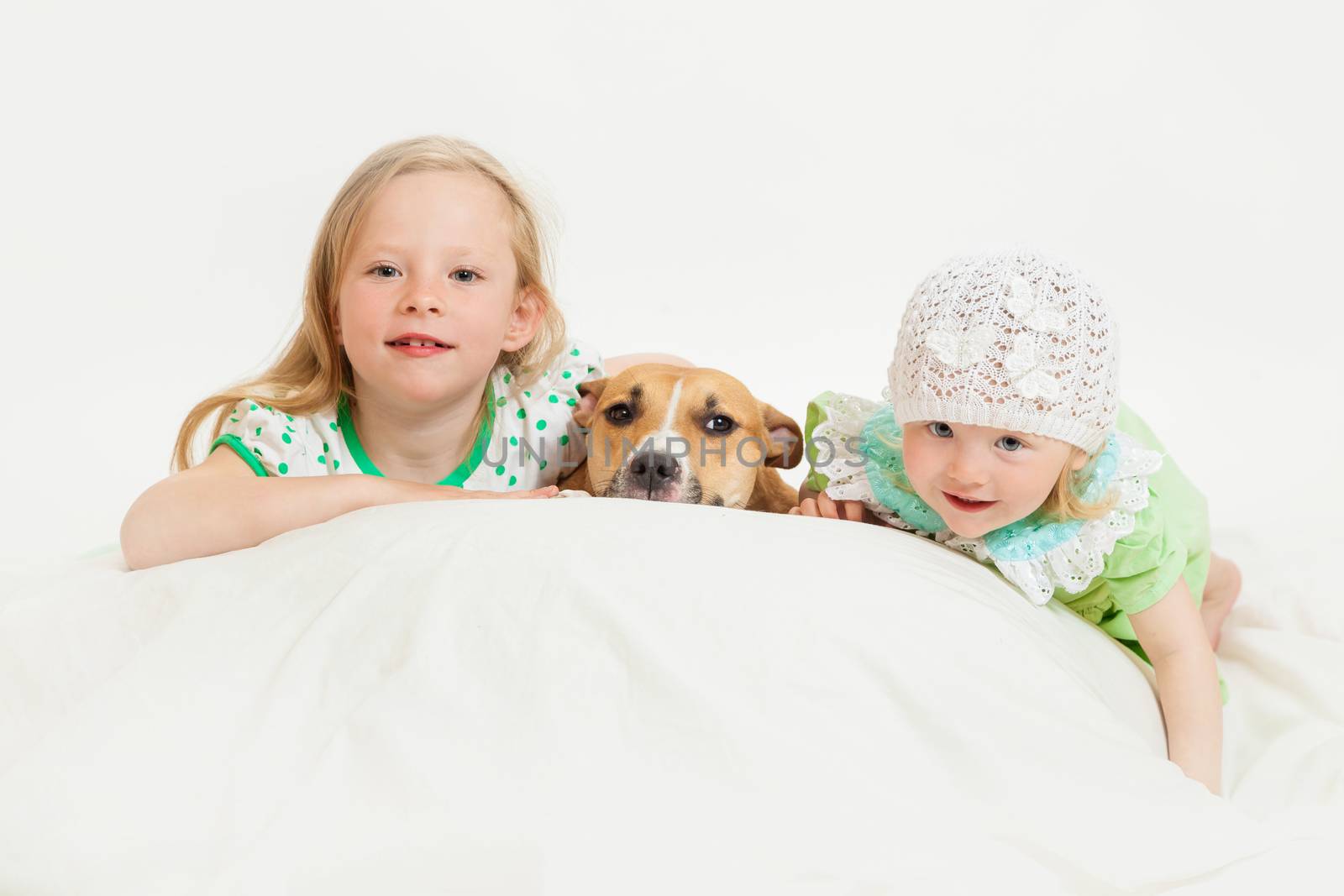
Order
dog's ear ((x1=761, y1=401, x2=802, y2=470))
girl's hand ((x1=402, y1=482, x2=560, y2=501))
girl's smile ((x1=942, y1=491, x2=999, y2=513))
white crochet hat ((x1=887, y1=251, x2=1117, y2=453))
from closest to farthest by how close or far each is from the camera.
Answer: white crochet hat ((x1=887, y1=251, x2=1117, y2=453))
girl's smile ((x1=942, y1=491, x2=999, y2=513))
girl's hand ((x1=402, y1=482, x2=560, y2=501))
dog's ear ((x1=761, y1=401, x2=802, y2=470))

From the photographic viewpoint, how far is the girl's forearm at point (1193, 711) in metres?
2.40

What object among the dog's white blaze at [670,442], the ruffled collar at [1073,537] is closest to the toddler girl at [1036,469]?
the ruffled collar at [1073,537]

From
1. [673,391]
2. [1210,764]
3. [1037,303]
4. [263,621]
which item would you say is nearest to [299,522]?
[263,621]

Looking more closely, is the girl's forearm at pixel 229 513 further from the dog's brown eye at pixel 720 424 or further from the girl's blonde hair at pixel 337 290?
the dog's brown eye at pixel 720 424

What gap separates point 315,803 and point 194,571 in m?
0.67

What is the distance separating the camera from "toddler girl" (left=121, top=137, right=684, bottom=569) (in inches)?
97.0

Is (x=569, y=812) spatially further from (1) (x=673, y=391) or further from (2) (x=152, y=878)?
(1) (x=673, y=391)

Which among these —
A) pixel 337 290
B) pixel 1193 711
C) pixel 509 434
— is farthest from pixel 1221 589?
pixel 337 290

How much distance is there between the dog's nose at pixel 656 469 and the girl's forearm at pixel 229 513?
0.64 meters

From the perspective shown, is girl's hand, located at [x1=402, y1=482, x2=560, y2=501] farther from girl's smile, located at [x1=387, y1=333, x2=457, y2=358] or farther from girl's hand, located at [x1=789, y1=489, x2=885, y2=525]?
girl's hand, located at [x1=789, y1=489, x2=885, y2=525]

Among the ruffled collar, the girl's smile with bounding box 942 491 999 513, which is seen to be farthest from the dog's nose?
the girl's smile with bounding box 942 491 999 513

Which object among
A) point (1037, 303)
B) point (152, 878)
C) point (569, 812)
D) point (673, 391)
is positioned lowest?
point (152, 878)

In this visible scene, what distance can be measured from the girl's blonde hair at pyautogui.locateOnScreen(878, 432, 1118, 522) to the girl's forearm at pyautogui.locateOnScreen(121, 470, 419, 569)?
135 cm

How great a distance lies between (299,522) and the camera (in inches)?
95.7
